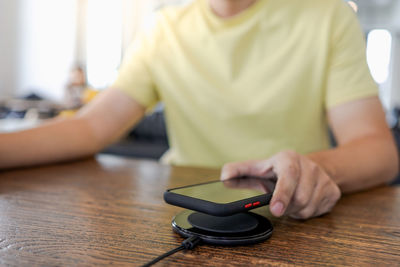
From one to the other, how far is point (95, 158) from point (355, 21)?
1.93ft

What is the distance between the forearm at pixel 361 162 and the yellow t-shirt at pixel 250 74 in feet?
0.44

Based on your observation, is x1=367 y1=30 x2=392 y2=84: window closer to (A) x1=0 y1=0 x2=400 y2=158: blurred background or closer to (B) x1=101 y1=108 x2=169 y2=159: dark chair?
(A) x1=0 y1=0 x2=400 y2=158: blurred background

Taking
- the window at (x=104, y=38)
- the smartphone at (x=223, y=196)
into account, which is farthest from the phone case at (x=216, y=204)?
the window at (x=104, y=38)

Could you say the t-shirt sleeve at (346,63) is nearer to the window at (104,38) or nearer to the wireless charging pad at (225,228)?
the wireless charging pad at (225,228)

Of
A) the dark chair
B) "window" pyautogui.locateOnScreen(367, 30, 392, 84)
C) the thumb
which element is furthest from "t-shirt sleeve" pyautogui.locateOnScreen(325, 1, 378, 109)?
"window" pyautogui.locateOnScreen(367, 30, 392, 84)

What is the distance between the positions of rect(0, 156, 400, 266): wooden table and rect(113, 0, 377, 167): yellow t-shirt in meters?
0.27

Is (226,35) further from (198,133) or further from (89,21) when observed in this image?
(89,21)

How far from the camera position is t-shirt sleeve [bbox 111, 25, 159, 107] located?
35.6 inches

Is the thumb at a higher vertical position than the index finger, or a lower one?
lower

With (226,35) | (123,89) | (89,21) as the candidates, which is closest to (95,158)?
(123,89)

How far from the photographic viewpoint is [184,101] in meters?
0.90

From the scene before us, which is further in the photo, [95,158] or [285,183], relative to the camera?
[95,158]

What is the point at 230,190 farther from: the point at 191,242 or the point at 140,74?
the point at 140,74

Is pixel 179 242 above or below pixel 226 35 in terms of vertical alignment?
below
